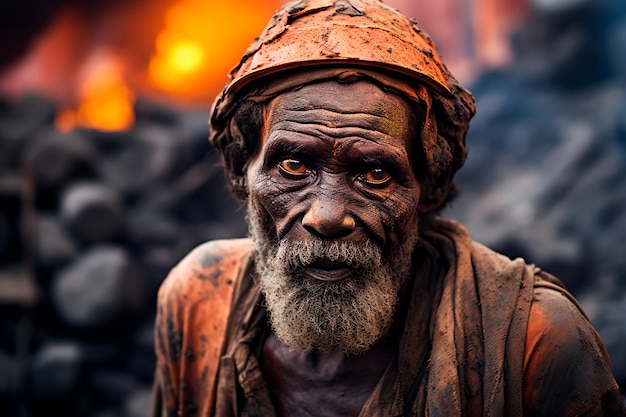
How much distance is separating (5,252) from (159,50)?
6.55 meters

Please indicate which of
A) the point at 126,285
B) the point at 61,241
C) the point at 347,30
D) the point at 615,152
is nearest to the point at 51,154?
the point at 61,241

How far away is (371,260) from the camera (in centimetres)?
221

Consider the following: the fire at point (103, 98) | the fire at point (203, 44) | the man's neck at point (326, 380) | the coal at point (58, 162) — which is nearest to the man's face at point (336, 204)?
the man's neck at point (326, 380)

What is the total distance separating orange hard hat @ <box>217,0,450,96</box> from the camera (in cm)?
215

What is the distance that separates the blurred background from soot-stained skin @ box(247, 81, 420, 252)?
9.89ft

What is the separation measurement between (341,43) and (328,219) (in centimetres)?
59

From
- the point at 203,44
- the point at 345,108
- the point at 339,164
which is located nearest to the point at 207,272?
the point at 339,164

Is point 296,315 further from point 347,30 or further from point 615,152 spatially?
point 615,152

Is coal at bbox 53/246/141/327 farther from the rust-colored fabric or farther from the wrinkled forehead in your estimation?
the wrinkled forehead

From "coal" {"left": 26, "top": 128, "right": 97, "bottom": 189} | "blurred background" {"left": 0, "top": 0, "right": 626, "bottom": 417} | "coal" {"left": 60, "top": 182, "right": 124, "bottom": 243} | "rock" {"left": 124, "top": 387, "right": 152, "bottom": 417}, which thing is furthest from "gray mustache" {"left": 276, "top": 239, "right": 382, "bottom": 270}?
"coal" {"left": 26, "top": 128, "right": 97, "bottom": 189}

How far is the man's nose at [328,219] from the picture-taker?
2.10 m

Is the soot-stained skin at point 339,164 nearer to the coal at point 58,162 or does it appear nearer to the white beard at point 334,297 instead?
the white beard at point 334,297

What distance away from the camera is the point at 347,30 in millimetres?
2215

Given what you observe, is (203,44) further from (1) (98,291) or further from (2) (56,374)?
(2) (56,374)
